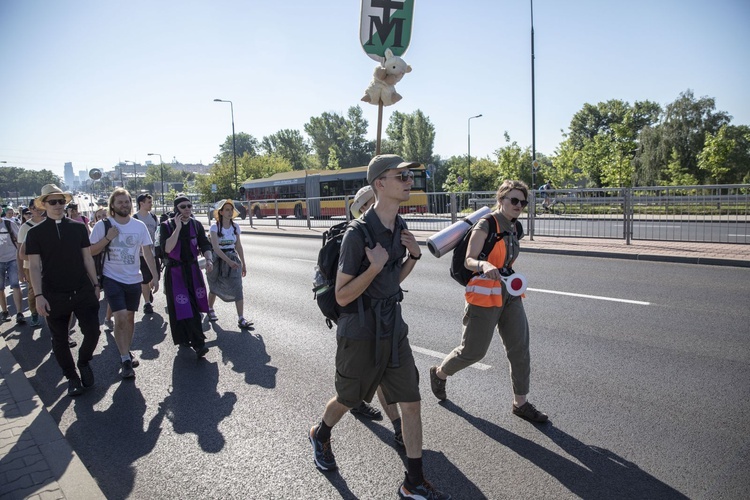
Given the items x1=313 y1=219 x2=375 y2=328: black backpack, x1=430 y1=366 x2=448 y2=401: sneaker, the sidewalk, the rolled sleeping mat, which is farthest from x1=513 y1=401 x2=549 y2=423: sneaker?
the sidewalk

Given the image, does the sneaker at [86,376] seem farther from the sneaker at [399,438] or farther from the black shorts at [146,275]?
the sneaker at [399,438]

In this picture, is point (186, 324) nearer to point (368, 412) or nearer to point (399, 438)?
point (368, 412)

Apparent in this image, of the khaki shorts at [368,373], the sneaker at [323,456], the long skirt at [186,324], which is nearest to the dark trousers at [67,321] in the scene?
the long skirt at [186,324]

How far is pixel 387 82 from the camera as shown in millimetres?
4027

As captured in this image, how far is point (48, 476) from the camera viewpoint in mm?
3059

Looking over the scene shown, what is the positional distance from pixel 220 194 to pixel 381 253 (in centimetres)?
5453

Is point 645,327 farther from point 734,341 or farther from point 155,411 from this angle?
point 155,411

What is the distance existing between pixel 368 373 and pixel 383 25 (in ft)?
11.5

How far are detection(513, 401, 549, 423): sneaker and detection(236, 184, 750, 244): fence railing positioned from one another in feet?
32.4

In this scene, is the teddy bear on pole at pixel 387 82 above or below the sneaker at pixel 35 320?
above

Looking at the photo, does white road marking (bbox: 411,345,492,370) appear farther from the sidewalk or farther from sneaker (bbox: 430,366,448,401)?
the sidewalk

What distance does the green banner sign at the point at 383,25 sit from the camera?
4797 mm

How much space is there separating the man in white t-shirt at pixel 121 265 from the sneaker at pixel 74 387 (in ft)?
1.35

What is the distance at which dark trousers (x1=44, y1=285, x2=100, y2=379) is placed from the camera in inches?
178
